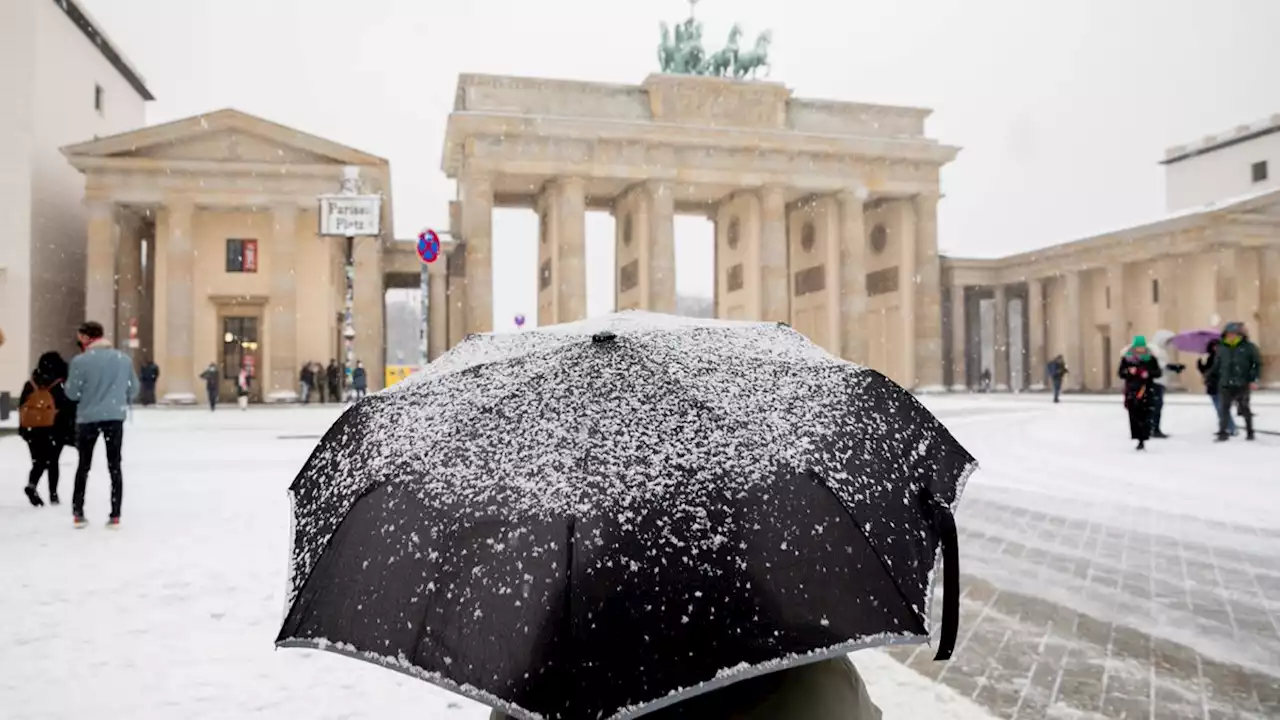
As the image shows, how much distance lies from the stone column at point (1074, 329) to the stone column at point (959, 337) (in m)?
5.61

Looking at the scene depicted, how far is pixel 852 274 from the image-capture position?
44906 millimetres

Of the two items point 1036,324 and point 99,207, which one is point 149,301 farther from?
point 1036,324

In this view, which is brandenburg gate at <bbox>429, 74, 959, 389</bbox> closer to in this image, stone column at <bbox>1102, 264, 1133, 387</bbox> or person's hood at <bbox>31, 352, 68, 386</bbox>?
stone column at <bbox>1102, 264, 1133, 387</bbox>

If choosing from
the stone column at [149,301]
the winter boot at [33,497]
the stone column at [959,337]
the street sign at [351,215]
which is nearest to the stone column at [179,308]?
the stone column at [149,301]

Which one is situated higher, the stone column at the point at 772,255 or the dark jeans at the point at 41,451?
the stone column at the point at 772,255

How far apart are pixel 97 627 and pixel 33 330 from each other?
112 feet

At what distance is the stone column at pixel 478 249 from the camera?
1571 inches

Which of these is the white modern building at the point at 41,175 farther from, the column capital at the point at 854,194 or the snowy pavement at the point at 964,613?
the column capital at the point at 854,194

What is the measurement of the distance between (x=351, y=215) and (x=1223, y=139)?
181ft

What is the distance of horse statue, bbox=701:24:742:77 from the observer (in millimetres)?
46375

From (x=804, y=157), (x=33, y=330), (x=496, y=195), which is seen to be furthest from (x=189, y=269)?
(x=804, y=157)

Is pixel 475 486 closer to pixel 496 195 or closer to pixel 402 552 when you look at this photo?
pixel 402 552

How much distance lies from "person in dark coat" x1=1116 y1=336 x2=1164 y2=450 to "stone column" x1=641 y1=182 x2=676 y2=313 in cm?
2874

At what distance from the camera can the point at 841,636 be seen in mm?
1382
